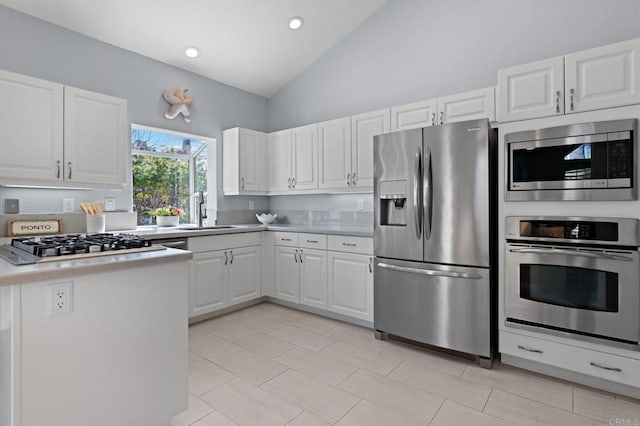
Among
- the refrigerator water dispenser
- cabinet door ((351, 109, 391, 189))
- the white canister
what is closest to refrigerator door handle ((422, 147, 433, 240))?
the refrigerator water dispenser

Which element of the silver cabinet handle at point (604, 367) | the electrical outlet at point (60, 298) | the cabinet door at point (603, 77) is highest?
the cabinet door at point (603, 77)

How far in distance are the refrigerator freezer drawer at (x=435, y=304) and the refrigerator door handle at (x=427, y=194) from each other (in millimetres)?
286

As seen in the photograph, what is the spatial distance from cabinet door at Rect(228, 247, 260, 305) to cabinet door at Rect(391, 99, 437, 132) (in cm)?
204

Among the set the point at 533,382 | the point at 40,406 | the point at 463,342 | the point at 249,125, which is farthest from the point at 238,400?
the point at 249,125

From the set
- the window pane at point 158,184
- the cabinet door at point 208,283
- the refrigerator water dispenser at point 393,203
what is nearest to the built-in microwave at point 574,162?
the refrigerator water dispenser at point 393,203

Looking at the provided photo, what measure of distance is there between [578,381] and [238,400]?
2.14 m

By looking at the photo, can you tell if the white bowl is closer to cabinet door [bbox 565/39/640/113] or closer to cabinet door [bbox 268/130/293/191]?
cabinet door [bbox 268/130/293/191]

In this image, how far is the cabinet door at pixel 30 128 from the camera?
2.37m

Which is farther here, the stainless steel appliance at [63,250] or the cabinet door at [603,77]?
the cabinet door at [603,77]

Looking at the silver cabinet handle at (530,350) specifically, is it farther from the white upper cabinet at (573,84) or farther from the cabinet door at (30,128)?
the cabinet door at (30,128)

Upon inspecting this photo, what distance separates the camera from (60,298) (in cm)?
134

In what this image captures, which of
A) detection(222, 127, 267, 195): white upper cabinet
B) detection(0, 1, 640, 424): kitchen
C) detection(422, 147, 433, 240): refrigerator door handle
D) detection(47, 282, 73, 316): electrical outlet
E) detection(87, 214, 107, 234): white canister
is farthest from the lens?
detection(222, 127, 267, 195): white upper cabinet

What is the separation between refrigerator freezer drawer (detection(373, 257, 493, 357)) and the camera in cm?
241

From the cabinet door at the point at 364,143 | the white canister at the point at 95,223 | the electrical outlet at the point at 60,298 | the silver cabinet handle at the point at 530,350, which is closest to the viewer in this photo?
the electrical outlet at the point at 60,298
